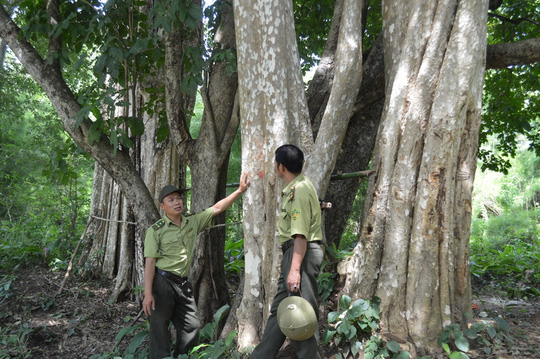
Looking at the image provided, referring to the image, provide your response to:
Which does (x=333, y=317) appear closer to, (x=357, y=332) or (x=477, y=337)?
(x=357, y=332)

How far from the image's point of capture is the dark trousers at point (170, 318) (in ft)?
14.3

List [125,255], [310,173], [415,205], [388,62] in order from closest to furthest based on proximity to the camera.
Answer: [415,205]
[310,173]
[388,62]
[125,255]

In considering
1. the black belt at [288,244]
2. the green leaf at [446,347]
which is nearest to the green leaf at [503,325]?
the green leaf at [446,347]

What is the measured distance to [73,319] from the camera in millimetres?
5898

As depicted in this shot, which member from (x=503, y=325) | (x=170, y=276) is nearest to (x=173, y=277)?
(x=170, y=276)

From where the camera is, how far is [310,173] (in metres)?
4.06

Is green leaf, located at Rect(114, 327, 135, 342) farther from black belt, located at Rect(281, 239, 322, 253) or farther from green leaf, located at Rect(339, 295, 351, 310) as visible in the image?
green leaf, located at Rect(339, 295, 351, 310)

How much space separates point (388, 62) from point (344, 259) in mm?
2073

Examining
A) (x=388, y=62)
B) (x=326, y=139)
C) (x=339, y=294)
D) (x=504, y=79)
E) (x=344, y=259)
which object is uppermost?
(x=504, y=79)

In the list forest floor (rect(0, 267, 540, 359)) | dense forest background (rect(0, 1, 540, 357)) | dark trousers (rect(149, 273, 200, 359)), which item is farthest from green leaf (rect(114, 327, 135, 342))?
dark trousers (rect(149, 273, 200, 359))

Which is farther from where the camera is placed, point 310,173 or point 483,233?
point 483,233

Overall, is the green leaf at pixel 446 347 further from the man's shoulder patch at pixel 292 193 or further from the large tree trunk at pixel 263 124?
the man's shoulder patch at pixel 292 193

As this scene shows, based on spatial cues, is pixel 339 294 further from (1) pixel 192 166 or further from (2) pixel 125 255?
(2) pixel 125 255

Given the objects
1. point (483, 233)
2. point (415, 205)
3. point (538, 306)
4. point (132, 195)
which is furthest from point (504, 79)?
point (483, 233)
